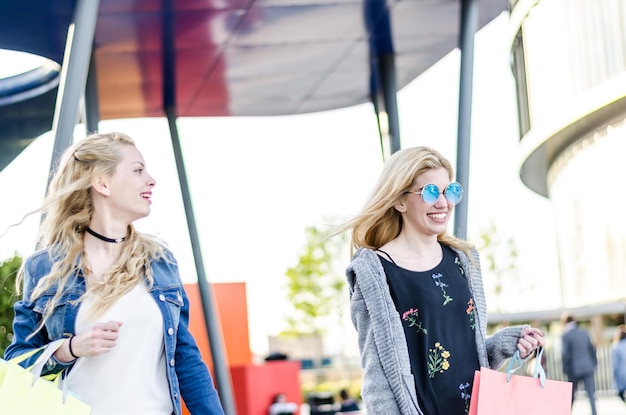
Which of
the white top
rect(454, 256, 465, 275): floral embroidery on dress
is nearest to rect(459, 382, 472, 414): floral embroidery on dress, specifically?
rect(454, 256, 465, 275): floral embroidery on dress

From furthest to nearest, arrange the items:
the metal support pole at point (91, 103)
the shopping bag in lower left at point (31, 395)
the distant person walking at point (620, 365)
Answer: the distant person walking at point (620, 365) < the metal support pole at point (91, 103) < the shopping bag in lower left at point (31, 395)

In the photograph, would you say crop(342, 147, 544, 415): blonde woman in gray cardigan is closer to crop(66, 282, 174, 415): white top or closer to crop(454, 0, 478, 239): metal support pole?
crop(66, 282, 174, 415): white top

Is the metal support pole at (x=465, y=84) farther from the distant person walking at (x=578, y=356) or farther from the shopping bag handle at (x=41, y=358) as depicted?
the shopping bag handle at (x=41, y=358)

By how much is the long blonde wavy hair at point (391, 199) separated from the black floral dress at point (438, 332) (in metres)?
0.25

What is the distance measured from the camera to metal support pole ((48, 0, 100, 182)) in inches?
375

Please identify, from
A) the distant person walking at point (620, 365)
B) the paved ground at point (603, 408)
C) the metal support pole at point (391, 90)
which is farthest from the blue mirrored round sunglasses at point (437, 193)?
the paved ground at point (603, 408)

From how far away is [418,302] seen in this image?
162 inches

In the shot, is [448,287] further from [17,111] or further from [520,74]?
[520,74]

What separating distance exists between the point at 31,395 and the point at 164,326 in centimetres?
57

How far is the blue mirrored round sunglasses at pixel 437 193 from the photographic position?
167 inches

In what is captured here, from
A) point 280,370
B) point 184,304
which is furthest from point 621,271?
point 184,304

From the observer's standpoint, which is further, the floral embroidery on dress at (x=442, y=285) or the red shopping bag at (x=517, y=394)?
the floral embroidery on dress at (x=442, y=285)

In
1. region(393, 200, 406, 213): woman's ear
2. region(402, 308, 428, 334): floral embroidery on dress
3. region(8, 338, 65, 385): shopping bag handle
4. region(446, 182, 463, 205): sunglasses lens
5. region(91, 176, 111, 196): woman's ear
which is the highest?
region(91, 176, 111, 196): woman's ear

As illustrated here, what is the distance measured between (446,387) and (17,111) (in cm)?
1503
